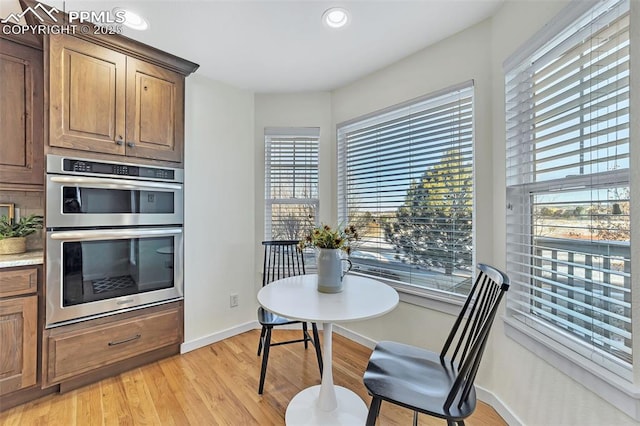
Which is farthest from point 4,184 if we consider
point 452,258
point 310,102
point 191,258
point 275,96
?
point 452,258

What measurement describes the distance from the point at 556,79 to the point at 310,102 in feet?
6.61

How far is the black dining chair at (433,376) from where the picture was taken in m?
1.04

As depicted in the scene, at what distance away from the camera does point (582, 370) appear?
1.11 meters

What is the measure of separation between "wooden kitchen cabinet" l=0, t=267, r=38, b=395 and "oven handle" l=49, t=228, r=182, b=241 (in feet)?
0.82

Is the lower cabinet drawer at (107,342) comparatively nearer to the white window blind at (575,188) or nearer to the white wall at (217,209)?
the white wall at (217,209)

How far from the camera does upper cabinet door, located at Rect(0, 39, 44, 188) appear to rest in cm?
182

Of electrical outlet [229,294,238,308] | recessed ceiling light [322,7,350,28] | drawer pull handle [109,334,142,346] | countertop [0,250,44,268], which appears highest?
recessed ceiling light [322,7,350,28]

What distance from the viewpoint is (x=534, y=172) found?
1.44 m

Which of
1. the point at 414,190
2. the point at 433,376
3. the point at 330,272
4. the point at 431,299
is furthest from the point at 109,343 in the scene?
the point at 414,190

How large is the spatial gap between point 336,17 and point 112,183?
Answer: 1878mm

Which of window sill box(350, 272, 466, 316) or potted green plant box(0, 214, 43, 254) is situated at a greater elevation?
potted green plant box(0, 214, 43, 254)

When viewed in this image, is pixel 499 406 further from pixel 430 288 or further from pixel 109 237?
pixel 109 237

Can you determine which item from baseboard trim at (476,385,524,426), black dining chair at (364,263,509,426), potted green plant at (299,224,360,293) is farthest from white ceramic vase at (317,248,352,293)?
baseboard trim at (476,385,524,426)

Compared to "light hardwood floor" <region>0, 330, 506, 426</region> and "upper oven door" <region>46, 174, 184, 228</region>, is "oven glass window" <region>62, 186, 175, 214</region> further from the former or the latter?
"light hardwood floor" <region>0, 330, 506, 426</region>
